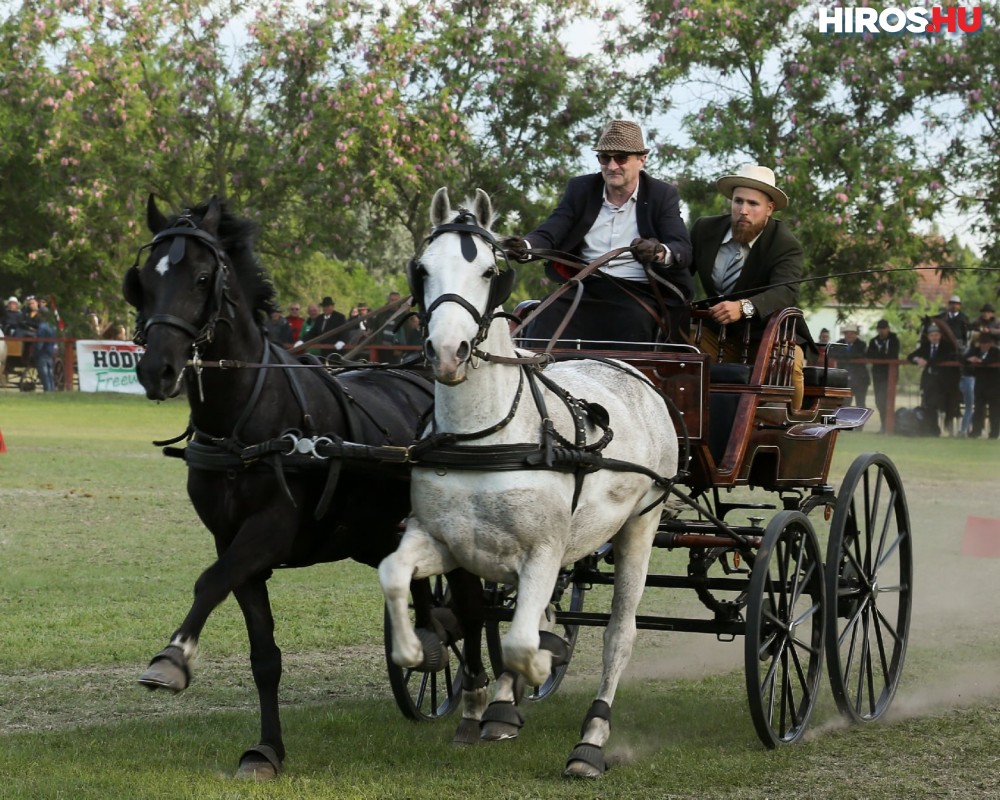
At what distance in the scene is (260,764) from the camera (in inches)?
223

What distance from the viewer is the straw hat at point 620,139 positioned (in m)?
6.99

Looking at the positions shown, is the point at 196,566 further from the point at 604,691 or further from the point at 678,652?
the point at 604,691

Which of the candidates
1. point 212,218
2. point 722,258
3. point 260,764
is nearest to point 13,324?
point 722,258

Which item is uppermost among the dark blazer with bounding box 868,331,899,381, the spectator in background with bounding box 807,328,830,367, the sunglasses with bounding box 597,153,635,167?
the sunglasses with bounding box 597,153,635,167

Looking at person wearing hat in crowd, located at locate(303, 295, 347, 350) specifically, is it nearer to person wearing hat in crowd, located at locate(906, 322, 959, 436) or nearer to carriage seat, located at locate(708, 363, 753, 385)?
person wearing hat in crowd, located at locate(906, 322, 959, 436)

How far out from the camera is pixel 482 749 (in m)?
6.16

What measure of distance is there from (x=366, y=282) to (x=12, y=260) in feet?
59.4

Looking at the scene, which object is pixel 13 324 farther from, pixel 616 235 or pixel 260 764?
pixel 260 764

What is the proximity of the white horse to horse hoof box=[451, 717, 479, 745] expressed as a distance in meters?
0.55

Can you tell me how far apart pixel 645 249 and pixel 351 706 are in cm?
255

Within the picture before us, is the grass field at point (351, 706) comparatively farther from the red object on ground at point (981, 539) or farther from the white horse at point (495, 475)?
the white horse at point (495, 475)

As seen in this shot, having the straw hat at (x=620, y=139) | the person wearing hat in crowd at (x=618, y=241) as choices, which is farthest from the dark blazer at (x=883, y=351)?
the straw hat at (x=620, y=139)

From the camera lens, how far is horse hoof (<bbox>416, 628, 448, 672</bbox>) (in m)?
5.63

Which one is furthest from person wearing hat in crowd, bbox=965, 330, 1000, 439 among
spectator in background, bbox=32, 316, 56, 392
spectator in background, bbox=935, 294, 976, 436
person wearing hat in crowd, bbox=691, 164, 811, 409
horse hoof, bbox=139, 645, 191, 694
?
horse hoof, bbox=139, 645, 191, 694
